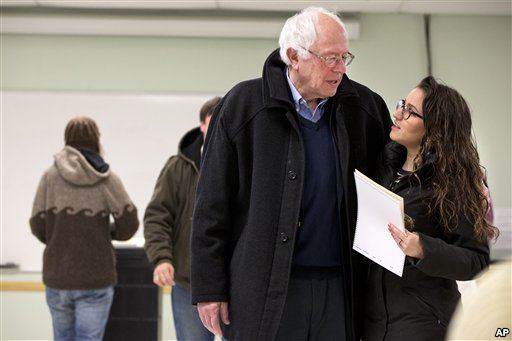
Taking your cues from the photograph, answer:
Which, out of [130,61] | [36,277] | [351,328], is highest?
[130,61]

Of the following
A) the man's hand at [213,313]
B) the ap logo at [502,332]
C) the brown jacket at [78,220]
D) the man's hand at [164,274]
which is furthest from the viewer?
the brown jacket at [78,220]

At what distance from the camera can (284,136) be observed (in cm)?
188

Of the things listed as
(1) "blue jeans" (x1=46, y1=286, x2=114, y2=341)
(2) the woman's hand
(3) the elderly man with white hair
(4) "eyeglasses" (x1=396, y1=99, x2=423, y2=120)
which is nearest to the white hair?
(3) the elderly man with white hair

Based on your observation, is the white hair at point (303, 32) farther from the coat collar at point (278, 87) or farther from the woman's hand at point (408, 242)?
the woman's hand at point (408, 242)

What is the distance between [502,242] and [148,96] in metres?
3.01

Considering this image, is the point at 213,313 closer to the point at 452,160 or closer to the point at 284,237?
the point at 284,237

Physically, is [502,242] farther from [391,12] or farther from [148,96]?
[148,96]

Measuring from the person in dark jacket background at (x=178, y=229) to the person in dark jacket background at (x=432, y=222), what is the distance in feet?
4.22

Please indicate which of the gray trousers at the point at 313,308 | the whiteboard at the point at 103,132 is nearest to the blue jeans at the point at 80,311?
the whiteboard at the point at 103,132

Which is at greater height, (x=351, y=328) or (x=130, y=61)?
(x=130, y=61)

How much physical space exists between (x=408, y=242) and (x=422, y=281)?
0.61 ft

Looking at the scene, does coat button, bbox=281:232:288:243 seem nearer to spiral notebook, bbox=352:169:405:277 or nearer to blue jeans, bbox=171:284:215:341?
spiral notebook, bbox=352:169:405:277

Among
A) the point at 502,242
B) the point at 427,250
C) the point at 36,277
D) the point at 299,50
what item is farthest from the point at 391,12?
the point at 427,250

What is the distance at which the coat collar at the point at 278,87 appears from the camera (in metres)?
1.88
